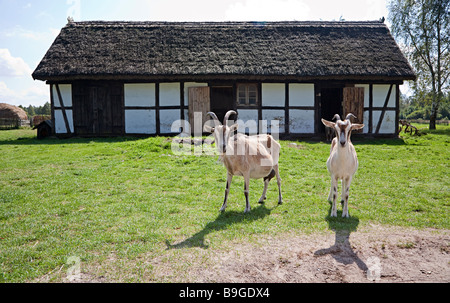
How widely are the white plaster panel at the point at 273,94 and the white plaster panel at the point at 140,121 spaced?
5.34 meters

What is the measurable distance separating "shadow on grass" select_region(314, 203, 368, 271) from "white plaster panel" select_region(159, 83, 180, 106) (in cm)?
1047

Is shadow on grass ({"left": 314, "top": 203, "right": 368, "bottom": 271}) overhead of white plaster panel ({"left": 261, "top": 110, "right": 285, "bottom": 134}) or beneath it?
beneath

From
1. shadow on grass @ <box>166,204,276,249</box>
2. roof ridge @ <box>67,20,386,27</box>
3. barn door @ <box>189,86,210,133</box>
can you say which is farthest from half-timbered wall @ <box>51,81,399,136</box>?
shadow on grass @ <box>166,204,276,249</box>

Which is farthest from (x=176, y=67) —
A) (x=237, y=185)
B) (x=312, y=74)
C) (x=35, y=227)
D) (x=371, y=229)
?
(x=371, y=229)

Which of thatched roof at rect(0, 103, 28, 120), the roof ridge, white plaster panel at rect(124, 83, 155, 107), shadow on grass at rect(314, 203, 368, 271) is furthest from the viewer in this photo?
thatched roof at rect(0, 103, 28, 120)

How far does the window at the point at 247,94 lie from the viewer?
14273 mm

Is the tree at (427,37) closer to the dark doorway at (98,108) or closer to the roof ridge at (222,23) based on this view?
the roof ridge at (222,23)

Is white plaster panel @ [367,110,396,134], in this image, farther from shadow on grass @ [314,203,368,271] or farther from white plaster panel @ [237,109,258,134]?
shadow on grass @ [314,203,368,271]

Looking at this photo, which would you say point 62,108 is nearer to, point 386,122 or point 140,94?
point 140,94

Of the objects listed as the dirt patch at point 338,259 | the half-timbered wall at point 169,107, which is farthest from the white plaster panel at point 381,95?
the dirt patch at point 338,259

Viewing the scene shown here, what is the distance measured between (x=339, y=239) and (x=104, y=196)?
4.49 meters

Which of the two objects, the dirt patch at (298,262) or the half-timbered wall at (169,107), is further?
the half-timbered wall at (169,107)

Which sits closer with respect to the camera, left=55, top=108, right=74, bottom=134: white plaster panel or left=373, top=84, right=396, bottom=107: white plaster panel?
left=373, top=84, right=396, bottom=107: white plaster panel

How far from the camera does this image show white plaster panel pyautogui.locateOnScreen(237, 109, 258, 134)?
13.8 m
